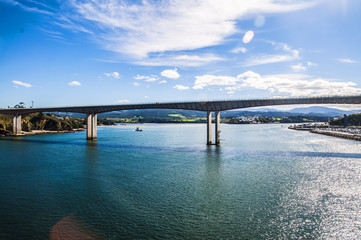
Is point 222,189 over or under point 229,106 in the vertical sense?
under

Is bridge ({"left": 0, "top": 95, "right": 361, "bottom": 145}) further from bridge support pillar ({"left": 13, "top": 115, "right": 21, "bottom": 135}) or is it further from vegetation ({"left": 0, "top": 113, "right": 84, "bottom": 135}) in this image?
vegetation ({"left": 0, "top": 113, "right": 84, "bottom": 135})

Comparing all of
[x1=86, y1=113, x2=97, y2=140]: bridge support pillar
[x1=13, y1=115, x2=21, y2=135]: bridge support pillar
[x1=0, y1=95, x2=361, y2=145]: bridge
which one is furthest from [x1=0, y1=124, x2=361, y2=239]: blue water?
[x1=13, y1=115, x2=21, y2=135]: bridge support pillar

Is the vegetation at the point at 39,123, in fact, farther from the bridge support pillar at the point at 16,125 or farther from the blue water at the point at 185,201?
the blue water at the point at 185,201

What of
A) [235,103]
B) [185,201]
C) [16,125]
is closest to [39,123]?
[16,125]

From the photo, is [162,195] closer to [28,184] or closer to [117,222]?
[117,222]

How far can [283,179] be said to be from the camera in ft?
95.4

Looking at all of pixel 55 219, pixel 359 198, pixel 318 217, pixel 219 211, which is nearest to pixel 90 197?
pixel 55 219

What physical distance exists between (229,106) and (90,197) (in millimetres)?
47147

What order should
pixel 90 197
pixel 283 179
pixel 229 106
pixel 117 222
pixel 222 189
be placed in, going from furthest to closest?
pixel 229 106 → pixel 283 179 → pixel 222 189 → pixel 90 197 → pixel 117 222

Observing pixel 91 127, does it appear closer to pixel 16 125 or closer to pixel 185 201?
pixel 16 125

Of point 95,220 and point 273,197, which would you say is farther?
point 273,197

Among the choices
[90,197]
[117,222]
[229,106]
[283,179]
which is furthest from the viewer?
[229,106]

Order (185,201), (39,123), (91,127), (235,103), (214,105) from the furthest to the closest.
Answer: (39,123) → (91,127) → (214,105) → (235,103) → (185,201)

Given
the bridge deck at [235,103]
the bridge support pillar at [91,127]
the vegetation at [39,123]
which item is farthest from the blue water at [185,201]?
the vegetation at [39,123]
